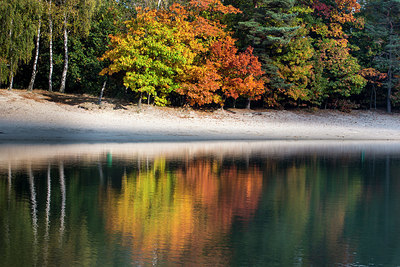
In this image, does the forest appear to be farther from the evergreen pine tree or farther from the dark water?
the dark water

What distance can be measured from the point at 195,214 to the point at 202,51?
115 ft

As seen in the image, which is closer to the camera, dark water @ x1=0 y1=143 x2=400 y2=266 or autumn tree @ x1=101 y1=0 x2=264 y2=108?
dark water @ x1=0 y1=143 x2=400 y2=266

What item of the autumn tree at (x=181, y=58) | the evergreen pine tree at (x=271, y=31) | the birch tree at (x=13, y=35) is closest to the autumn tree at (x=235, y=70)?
the autumn tree at (x=181, y=58)

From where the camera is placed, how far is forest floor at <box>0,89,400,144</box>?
32.1 metres

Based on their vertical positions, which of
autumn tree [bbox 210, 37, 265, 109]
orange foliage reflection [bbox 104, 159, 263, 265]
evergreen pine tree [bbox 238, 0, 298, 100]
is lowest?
orange foliage reflection [bbox 104, 159, 263, 265]

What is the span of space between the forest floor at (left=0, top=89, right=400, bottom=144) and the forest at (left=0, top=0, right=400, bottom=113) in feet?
5.19

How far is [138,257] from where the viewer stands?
23.9 feet

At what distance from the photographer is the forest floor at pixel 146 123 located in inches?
1264

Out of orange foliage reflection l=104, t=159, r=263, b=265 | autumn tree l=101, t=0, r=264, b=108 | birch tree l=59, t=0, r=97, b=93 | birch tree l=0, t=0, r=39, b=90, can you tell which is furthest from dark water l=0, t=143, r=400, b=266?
birch tree l=59, t=0, r=97, b=93

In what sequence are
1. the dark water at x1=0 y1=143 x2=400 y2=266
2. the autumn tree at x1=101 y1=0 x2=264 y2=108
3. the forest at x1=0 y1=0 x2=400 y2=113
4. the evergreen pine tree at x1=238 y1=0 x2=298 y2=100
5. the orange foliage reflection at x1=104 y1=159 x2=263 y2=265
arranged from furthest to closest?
the evergreen pine tree at x1=238 y1=0 x2=298 y2=100, the forest at x1=0 y1=0 x2=400 y2=113, the autumn tree at x1=101 y1=0 x2=264 y2=108, the orange foliage reflection at x1=104 y1=159 x2=263 y2=265, the dark water at x1=0 y1=143 x2=400 y2=266

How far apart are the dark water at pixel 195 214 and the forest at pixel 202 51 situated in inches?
888

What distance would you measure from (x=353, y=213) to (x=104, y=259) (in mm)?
5442

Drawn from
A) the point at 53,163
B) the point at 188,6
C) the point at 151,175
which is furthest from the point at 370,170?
the point at 188,6

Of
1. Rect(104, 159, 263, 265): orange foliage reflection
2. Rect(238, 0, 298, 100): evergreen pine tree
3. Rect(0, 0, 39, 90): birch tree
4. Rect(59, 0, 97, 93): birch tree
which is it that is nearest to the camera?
Rect(104, 159, 263, 265): orange foliage reflection
